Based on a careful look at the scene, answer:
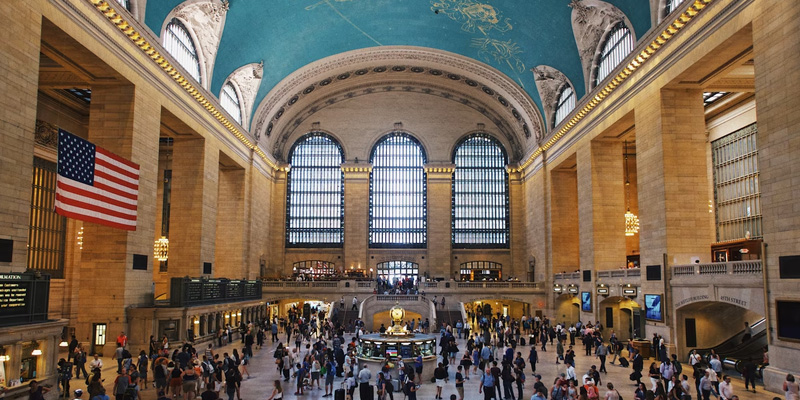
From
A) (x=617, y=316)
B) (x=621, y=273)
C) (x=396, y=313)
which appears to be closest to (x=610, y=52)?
(x=621, y=273)

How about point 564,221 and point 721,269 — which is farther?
point 564,221

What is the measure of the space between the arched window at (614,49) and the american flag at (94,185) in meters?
20.4

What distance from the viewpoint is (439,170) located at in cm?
4619

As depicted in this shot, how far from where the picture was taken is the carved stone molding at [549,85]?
34.1m

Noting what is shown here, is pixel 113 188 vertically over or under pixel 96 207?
over

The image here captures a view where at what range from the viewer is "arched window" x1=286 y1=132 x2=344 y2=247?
46.6m

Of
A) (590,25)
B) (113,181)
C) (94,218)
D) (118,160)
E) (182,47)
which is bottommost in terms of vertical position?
(94,218)

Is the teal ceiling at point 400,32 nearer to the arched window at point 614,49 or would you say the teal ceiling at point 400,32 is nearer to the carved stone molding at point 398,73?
the carved stone molding at point 398,73

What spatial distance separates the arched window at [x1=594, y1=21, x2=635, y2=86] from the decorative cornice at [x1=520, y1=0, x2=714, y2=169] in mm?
1143

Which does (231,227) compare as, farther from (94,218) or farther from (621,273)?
(621,273)

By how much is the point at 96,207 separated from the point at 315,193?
29.3 metres

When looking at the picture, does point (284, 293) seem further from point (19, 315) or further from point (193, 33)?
point (19, 315)

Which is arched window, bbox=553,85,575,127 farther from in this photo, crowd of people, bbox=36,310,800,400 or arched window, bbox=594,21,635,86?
crowd of people, bbox=36,310,800,400

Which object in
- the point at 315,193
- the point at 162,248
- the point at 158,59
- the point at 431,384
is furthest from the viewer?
the point at 315,193
